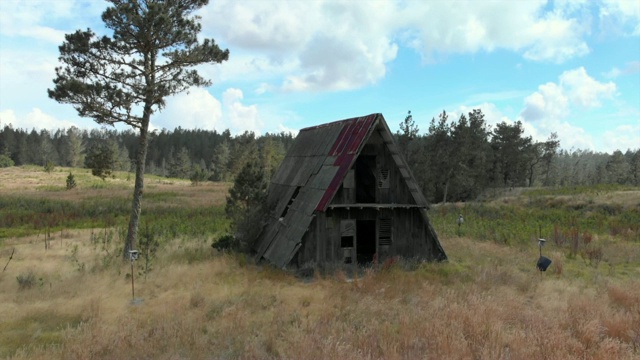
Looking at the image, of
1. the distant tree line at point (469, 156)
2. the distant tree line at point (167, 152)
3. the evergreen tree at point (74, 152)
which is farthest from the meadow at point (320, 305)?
the evergreen tree at point (74, 152)

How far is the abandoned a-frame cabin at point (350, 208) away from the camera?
1443 cm

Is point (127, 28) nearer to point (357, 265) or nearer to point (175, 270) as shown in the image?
point (175, 270)

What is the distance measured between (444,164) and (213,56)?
115 ft

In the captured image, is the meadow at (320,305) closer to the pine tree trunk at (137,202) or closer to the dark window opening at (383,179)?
the pine tree trunk at (137,202)

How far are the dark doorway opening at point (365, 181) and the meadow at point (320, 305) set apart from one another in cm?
319

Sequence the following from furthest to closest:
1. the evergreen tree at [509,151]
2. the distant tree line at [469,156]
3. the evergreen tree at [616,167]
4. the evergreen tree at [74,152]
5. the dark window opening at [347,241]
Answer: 1. the evergreen tree at [74,152]
2. the evergreen tree at [616,167]
3. the evergreen tree at [509,151]
4. the distant tree line at [469,156]
5. the dark window opening at [347,241]

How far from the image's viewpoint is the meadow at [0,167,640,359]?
797 cm

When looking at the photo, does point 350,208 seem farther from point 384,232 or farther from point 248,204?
point 248,204

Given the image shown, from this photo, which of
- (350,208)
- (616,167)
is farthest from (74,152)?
(616,167)

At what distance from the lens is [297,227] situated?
14562 mm

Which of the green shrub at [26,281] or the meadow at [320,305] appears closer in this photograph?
the meadow at [320,305]

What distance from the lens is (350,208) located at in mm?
15141

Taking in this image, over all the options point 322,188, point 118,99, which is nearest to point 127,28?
point 118,99

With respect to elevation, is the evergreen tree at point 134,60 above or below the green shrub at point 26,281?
above
